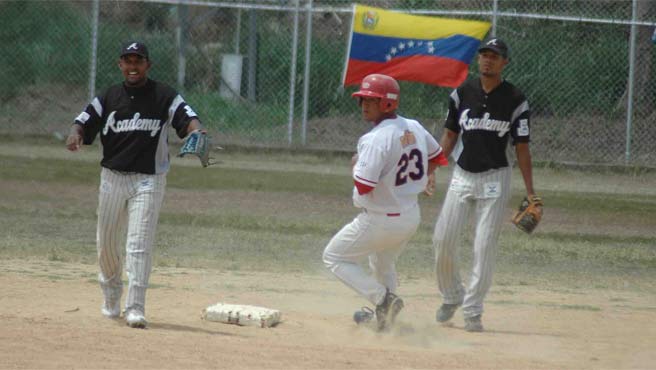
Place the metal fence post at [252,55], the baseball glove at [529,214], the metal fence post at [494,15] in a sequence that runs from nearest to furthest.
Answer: the baseball glove at [529,214] < the metal fence post at [494,15] < the metal fence post at [252,55]

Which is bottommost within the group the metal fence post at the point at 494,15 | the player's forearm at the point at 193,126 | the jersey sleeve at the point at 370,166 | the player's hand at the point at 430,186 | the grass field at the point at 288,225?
the grass field at the point at 288,225

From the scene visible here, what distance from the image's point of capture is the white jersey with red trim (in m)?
7.03

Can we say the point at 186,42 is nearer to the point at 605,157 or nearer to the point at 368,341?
the point at 605,157

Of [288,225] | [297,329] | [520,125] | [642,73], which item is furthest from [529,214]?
[642,73]

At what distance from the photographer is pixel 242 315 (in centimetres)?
750

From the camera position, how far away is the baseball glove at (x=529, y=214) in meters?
7.84

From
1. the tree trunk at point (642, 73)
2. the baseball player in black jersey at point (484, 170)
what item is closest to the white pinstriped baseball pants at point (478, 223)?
the baseball player in black jersey at point (484, 170)

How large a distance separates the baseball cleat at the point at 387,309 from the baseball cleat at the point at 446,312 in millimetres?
629

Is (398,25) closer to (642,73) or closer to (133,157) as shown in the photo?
(642,73)

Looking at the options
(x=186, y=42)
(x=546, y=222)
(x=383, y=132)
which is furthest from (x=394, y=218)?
(x=186, y=42)

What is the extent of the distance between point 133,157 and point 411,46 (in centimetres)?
1038

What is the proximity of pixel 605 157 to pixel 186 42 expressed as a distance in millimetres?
7492

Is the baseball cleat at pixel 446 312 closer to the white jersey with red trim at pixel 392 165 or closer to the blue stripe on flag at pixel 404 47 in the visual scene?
the white jersey with red trim at pixel 392 165

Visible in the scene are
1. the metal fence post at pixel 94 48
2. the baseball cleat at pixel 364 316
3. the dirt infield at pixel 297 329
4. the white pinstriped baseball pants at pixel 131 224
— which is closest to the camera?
the dirt infield at pixel 297 329
